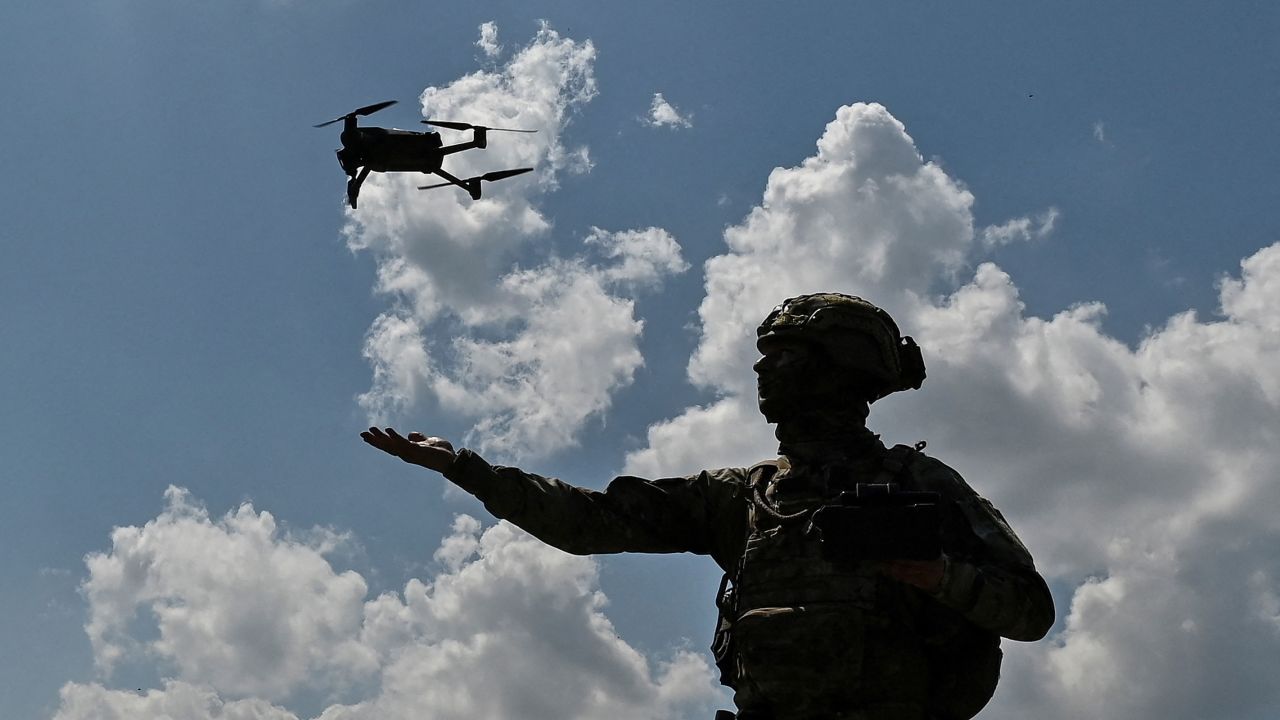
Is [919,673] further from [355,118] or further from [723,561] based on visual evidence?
[355,118]

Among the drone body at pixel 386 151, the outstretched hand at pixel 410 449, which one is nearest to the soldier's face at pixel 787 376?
the outstretched hand at pixel 410 449

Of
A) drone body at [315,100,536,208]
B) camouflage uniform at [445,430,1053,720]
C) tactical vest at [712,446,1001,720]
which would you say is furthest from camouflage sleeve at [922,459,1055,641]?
drone body at [315,100,536,208]

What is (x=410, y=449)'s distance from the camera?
10.1 m

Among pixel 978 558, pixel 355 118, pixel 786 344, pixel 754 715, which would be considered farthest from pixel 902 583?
pixel 355 118

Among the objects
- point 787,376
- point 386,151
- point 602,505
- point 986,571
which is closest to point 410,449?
point 602,505

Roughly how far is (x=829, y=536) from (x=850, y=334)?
2.22 meters

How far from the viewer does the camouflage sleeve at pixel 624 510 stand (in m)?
10.3

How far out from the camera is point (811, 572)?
9.76 metres

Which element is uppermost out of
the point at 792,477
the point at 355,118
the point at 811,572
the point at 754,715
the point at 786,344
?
the point at 355,118

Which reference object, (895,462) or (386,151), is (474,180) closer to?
(386,151)

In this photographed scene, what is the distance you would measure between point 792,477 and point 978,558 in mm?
1343

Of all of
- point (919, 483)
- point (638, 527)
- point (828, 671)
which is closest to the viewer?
point (828, 671)

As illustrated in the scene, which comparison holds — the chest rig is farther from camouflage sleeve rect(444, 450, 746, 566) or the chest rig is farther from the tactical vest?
camouflage sleeve rect(444, 450, 746, 566)

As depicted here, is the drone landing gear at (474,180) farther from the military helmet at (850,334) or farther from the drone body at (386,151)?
the military helmet at (850,334)
